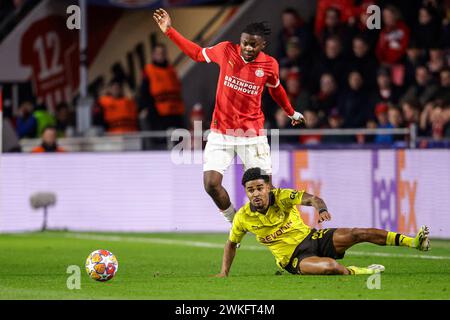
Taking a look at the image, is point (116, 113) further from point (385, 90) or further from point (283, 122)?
point (385, 90)

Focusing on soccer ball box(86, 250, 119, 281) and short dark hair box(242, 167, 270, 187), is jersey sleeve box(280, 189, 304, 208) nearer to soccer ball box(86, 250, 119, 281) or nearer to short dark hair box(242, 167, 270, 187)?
short dark hair box(242, 167, 270, 187)

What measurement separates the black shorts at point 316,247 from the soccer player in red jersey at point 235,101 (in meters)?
2.05

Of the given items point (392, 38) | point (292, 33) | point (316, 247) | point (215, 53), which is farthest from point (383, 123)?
point (316, 247)

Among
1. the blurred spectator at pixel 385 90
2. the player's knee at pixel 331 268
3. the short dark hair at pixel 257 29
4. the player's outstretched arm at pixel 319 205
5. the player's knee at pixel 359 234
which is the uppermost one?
the short dark hair at pixel 257 29

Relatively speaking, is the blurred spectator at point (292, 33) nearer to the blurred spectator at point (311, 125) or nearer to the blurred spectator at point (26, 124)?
the blurred spectator at point (311, 125)

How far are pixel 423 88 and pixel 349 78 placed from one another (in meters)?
1.40

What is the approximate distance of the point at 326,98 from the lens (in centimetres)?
2145

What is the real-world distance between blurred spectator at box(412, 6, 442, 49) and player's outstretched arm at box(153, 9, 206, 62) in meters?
7.85

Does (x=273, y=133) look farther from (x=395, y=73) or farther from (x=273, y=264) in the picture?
(x=273, y=264)

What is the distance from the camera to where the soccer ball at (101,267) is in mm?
12484

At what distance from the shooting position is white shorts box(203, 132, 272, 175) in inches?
566

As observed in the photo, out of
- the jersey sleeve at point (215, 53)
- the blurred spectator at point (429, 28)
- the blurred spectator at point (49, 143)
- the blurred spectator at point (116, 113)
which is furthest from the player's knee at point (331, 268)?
the blurred spectator at point (116, 113)

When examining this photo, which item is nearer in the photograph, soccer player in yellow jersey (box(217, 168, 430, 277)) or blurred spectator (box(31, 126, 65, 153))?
soccer player in yellow jersey (box(217, 168, 430, 277))

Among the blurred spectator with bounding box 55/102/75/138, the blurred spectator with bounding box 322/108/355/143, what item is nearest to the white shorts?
the blurred spectator with bounding box 322/108/355/143
